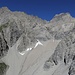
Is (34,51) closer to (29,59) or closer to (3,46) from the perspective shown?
(29,59)

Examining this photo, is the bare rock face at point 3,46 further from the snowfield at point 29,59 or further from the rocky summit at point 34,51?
the snowfield at point 29,59

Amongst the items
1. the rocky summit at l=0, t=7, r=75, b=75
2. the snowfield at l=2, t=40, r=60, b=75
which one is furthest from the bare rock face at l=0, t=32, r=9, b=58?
the snowfield at l=2, t=40, r=60, b=75

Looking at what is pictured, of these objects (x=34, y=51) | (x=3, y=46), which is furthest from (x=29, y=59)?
(x=3, y=46)

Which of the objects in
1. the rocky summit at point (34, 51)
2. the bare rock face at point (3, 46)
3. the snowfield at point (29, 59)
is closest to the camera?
the rocky summit at point (34, 51)

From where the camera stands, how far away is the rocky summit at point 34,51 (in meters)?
69.8

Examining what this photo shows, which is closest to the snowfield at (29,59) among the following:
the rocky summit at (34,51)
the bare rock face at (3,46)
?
the rocky summit at (34,51)

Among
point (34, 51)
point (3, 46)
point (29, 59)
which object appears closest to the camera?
point (29, 59)

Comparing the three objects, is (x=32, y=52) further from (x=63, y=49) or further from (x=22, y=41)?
(x=63, y=49)

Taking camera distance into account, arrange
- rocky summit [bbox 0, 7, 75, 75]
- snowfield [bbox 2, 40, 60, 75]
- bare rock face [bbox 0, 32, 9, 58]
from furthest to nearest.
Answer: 1. bare rock face [bbox 0, 32, 9, 58]
2. snowfield [bbox 2, 40, 60, 75]
3. rocky summit [bbox 0, 7, 75, 75]

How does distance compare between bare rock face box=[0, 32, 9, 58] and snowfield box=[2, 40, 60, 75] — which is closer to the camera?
snowfield box=[2, 40, 60, 75]

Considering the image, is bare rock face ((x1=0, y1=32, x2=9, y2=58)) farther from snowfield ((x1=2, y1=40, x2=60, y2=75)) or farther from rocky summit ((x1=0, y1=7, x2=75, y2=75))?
snowfield ((x1=2, y1=40, x2=60, y2=75))

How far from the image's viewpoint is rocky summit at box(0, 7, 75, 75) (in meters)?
69.8

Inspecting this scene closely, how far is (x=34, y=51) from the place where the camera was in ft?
289

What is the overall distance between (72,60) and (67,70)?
3.95 metres
